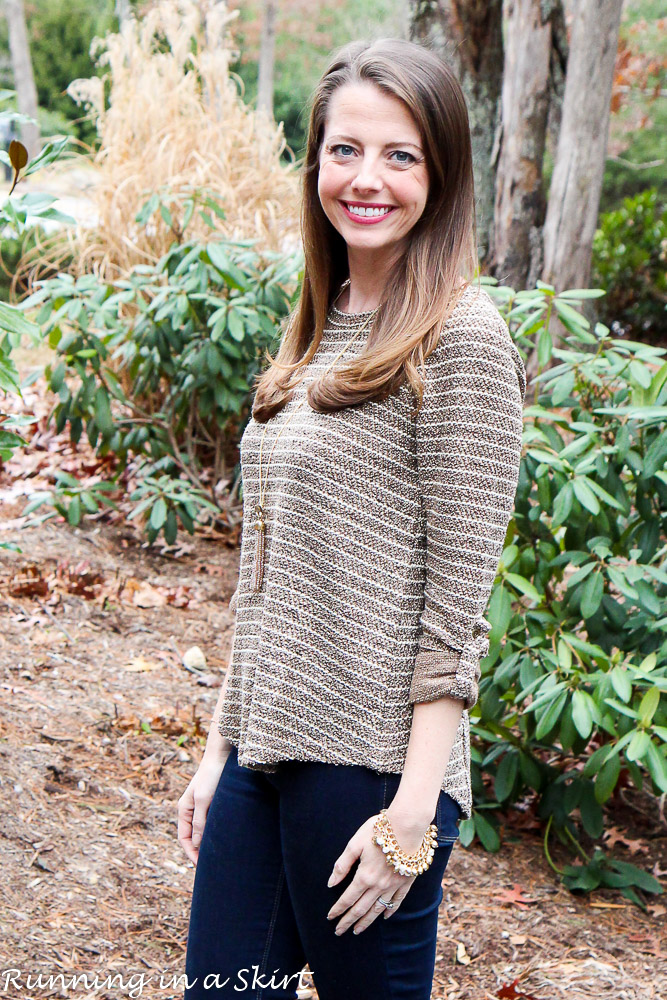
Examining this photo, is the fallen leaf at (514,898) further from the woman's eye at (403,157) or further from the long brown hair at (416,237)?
the woman's eye at (403,157)

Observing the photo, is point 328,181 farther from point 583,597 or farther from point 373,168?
point 583,597

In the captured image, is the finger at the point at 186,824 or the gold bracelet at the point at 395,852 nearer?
the gold bracelet at the point at 395,852

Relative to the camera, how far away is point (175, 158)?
5.52m

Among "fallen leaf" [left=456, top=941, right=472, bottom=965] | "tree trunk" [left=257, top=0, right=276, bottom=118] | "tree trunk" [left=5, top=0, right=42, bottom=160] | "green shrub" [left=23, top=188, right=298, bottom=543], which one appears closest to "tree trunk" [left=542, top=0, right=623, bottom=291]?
"green shrub" [left=23, top=188, right=298, bottom=543]

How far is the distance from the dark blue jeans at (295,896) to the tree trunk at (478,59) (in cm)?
386

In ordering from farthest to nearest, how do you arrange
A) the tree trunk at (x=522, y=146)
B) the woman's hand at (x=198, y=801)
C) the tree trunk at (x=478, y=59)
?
the tree trunk at (x=522, y=146) → the tree trunk at (x=478, y=59) → the woman's hand at (x=198, y=801)

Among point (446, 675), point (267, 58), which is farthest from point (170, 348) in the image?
point (267, 58)

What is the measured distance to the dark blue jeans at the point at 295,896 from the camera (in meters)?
1.37

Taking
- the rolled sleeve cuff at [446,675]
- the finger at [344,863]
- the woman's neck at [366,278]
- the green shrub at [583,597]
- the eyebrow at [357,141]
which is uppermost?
the eyebrow at [357,141]

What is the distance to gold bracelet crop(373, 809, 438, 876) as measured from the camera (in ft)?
4.28

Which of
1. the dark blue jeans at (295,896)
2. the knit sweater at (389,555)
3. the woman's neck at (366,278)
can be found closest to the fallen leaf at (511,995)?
the dark blue jeans at (295,896)

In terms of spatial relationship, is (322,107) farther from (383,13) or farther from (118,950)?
(383,13)

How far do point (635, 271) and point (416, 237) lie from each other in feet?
28.0

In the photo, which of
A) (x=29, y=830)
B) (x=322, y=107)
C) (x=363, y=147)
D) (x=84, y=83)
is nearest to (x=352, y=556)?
(x=363, y=147)
